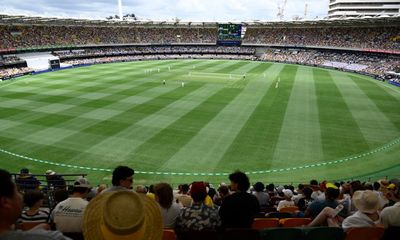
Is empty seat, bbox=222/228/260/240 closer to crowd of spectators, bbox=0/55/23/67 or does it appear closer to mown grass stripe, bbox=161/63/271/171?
mown grass stripe, bbox=161/63/271/171

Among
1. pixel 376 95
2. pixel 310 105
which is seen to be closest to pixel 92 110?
pixel 310 105

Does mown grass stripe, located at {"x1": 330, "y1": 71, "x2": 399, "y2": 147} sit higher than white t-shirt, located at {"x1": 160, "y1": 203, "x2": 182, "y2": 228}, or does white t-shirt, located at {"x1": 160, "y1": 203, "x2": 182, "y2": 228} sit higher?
white t-shirt, located at {"x1": 160, "y1": 203, "x2": 182, "y2": 228}

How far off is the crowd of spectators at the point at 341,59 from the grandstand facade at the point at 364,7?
171 ft

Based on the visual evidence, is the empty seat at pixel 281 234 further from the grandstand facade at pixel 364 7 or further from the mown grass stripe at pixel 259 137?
the grandstand facade at pixel 364 7

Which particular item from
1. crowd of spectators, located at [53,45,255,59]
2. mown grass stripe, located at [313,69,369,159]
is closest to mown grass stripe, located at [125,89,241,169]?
mown grass stripe, located at [313,69,369,159]

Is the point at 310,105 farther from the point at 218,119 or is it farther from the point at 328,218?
the point at 328,218

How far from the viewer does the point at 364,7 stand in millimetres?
129125

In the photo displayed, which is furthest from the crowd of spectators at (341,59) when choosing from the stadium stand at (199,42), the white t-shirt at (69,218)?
the white t-shirt at (69,218)

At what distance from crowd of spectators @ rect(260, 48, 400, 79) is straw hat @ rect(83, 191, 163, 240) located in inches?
2277

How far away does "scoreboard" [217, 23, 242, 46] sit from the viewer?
92.8 metres

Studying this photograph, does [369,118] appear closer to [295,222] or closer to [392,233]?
[295,222]

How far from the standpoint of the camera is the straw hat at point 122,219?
315cm

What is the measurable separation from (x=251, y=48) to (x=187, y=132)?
71.8m

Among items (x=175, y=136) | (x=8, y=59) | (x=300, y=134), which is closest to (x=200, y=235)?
(x=175, y=136)
